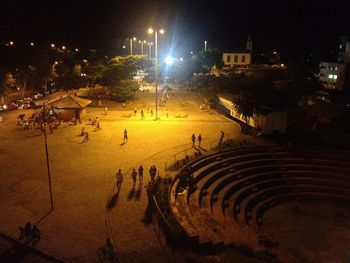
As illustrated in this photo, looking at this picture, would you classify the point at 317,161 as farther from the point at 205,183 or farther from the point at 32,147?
the point at 32,147

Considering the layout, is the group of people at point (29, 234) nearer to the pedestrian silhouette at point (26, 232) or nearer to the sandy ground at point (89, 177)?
the pedestrian silhouette at point (26, 232)

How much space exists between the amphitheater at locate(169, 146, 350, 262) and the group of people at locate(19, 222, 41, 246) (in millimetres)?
5155

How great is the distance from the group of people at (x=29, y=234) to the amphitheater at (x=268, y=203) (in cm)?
515

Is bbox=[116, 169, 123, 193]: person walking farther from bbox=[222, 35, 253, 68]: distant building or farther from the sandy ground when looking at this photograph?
bbox=[222, 35, 253, 68]: distant building

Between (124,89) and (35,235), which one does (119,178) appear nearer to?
(35,235)

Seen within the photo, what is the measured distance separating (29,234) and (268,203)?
12.4 meters

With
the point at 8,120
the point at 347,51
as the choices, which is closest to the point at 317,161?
the point at 8,120

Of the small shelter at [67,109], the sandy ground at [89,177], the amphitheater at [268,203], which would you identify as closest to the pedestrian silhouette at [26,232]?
the sandy ground at [89,177]

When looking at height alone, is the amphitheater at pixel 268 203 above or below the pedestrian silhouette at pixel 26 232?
below

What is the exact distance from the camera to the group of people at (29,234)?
40.0ft

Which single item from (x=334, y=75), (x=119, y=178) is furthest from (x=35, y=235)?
(x=334, y=75)

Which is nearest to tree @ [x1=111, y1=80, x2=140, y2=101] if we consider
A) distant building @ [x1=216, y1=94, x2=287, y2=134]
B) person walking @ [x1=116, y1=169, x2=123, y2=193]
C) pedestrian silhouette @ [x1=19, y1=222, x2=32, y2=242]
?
distant building @ [x1=216, y1=94, x2=287, y2=134]

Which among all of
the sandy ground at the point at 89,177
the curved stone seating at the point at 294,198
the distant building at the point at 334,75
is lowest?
the curved stone seating at the point at 294,198

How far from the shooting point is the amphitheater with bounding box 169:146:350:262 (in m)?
14.2
